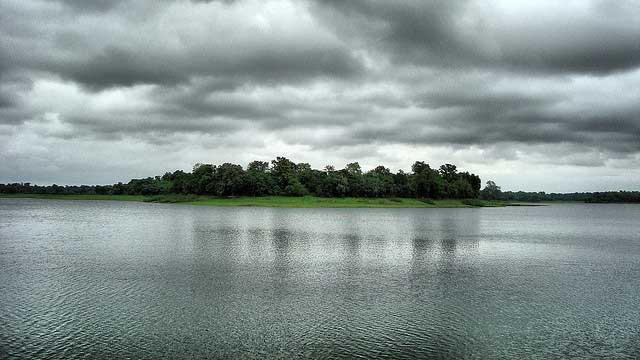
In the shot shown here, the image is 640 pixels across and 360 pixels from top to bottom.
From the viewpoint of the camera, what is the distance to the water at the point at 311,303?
1839 cm

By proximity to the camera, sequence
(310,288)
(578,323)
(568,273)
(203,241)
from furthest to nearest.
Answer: (203,241), (568,273), (310,288), (578,323)

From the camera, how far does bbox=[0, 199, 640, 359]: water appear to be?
18.4 metres

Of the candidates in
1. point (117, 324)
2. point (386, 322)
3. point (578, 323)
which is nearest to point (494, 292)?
point (578, 323)

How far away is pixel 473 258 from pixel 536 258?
6.65m

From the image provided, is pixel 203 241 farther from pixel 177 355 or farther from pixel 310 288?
pixel 177 355

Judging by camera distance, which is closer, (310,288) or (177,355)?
(177,355)

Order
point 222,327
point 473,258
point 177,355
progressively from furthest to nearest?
point 473,258
point 222,327
point 177,355

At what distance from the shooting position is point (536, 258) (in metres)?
44.7

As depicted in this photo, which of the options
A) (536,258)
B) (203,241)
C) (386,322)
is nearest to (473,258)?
(536,258)

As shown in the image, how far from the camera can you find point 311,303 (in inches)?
974

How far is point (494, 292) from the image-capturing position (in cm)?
2848

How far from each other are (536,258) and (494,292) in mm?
19112

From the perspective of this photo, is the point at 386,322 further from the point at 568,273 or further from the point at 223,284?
the point at 568,273

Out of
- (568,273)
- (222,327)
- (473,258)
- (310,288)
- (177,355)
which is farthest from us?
(473,258)
